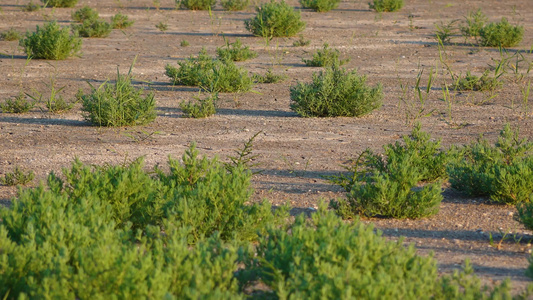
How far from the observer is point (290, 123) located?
8805mm

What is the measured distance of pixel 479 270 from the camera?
4.32 meters

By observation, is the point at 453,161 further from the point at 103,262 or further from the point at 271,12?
the point at 271,12

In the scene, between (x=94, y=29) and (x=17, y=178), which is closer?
(x=17, y=178)

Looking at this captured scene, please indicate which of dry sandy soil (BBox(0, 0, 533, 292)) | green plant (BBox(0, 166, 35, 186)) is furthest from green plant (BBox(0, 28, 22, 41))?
green plant (BBox(0, 166, 35, 186))

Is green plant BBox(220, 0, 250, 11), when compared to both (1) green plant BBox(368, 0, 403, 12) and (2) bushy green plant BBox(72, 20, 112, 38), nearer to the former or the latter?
(1) green plant BBox(368, 0, 403, 12)

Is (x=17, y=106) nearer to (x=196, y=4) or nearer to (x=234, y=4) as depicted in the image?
(x=234, y=4)

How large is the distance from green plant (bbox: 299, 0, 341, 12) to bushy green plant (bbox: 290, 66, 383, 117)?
11000mm

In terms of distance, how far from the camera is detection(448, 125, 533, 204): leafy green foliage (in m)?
5.62

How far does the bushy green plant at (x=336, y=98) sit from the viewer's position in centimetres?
903

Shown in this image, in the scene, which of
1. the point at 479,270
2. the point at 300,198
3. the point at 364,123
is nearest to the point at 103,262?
the point at 479,270

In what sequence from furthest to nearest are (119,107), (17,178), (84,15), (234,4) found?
(234,4) → (84,15) → (119,107) → (17,178)

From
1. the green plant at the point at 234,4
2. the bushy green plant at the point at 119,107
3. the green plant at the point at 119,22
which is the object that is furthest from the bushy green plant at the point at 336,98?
the green plant at the point at 234,4

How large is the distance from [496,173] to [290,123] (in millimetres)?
3471

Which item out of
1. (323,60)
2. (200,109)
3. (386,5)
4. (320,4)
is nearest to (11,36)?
(323,60)
